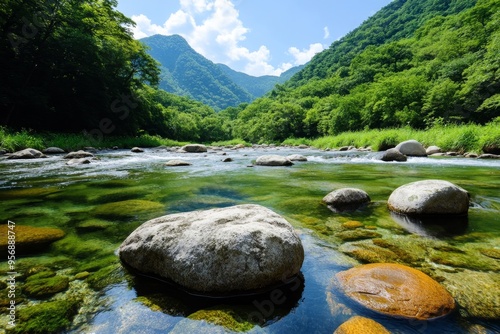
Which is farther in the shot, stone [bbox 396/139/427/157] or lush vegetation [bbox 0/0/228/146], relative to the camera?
lush vegetation [bbox 0/0/228/146]

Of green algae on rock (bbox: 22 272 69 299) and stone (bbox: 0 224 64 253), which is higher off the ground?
stone (bbox: 0 224 64 253)

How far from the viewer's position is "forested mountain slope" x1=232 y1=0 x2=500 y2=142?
1111 inches

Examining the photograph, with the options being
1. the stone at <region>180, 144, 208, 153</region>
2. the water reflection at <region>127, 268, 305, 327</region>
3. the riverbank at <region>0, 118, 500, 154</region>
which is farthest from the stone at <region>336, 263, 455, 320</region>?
the stone at <region>180, 144, 208, 153</region>

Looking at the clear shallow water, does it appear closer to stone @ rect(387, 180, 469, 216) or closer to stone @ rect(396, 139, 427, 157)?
stone @ rect(387, 180, 469, 216)

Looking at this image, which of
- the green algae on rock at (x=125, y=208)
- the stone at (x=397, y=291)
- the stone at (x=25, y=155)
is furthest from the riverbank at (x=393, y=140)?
the stone at (x=397, y=291)

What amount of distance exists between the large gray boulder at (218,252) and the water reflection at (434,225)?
2202 millimetres

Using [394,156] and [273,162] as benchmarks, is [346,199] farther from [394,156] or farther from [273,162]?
[394,156]

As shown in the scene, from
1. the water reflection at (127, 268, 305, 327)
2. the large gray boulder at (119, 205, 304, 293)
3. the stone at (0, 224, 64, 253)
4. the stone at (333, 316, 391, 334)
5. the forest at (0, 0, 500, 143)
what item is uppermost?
the forest at (0, 0, 500, 143)

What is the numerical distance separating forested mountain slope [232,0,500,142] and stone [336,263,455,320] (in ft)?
90.2

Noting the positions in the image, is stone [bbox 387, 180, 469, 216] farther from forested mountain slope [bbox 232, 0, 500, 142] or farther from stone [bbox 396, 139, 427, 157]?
forested mountain slope [bbox 232, 0, 500, 142]

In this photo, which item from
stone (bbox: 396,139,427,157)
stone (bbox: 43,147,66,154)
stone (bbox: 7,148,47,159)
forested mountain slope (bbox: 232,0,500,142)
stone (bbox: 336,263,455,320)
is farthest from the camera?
forested mountain slope (bbox: 232,0,500,142)

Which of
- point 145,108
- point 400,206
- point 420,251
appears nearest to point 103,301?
point 420,251

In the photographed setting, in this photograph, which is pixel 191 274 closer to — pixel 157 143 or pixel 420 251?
pixel 420 251

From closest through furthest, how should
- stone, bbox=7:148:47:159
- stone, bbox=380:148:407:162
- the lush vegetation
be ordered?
1. stone, bbox=7:148:47:159
2. stone, bbox=380:148:407:162
3. the lush vegetation
